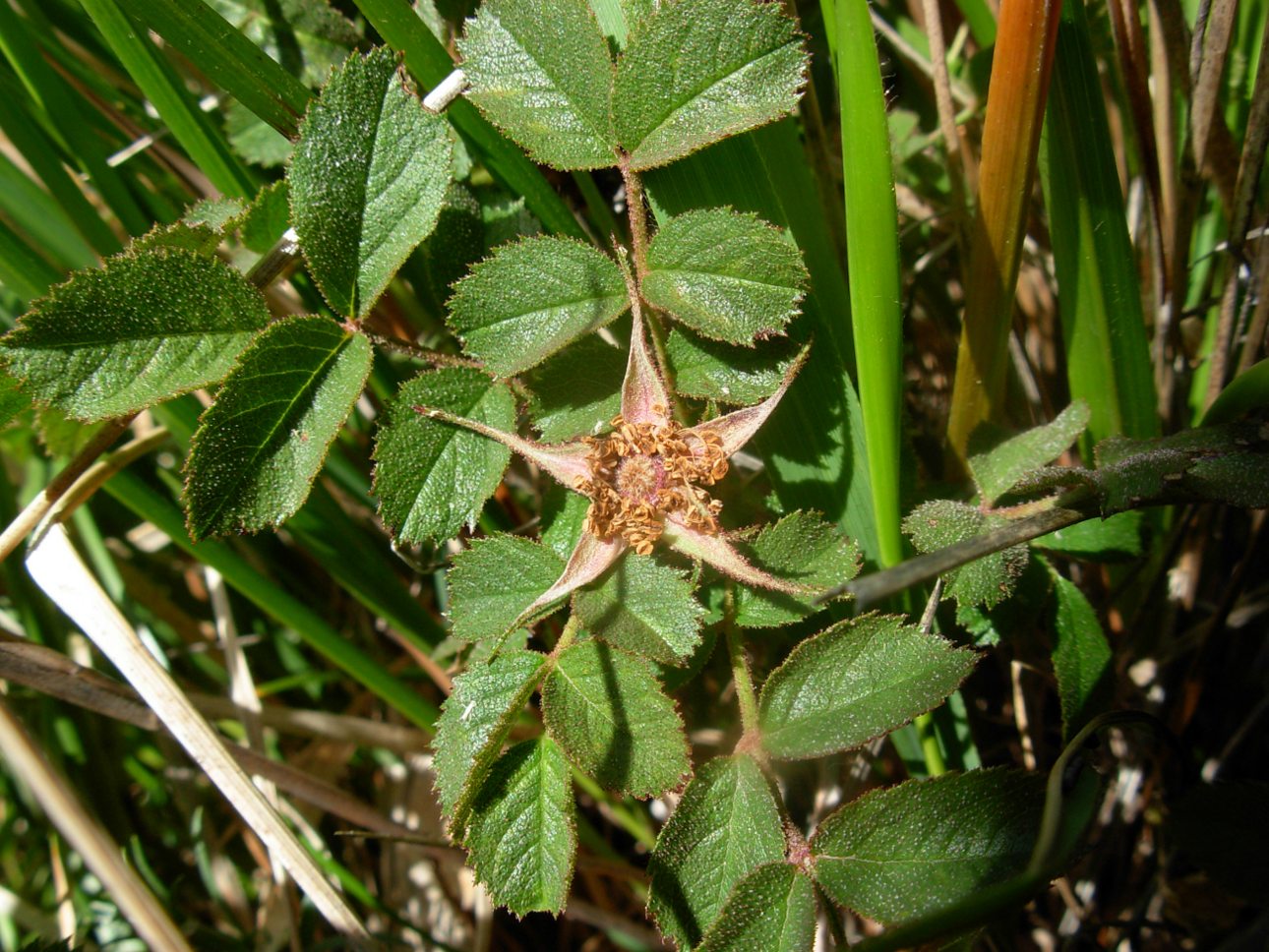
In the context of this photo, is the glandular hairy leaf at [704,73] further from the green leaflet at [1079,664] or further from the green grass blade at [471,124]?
the green leaflet at [1079,664]

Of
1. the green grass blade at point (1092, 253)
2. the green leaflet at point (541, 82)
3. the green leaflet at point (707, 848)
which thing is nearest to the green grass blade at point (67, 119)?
the green leaflet at point (541, 82)

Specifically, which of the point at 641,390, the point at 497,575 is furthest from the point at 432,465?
the point at 641,390

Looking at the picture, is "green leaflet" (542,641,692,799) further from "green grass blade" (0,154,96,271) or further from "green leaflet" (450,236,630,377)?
"green grass blade" (0,154,96,271)

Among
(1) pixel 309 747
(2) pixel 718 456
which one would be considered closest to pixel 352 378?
(2) pixel 718 456

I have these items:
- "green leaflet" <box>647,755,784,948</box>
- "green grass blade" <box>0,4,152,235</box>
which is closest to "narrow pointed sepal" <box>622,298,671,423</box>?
"green leaflet" <box>647,755,784,948</box>

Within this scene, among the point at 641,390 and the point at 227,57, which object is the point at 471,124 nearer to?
the point at 227,57
